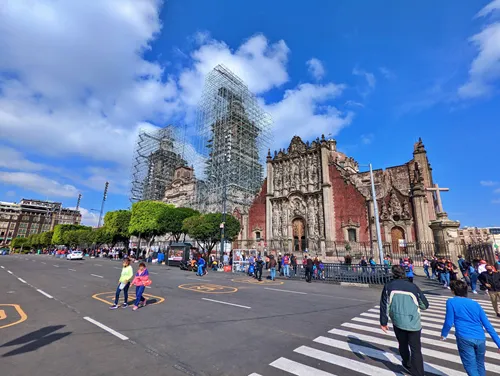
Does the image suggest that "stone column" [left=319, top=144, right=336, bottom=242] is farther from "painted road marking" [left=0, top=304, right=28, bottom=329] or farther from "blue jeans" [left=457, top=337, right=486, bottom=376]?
"blue jeans" [left=457, top=337, right=486, bottom=376]

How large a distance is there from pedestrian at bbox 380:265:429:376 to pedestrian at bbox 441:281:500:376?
448 mm

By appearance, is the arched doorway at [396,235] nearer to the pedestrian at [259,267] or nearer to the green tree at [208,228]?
the pedestrian at [259,267]

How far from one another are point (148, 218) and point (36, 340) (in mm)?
36286

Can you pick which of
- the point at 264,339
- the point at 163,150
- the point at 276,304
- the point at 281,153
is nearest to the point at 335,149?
the point at 281,153

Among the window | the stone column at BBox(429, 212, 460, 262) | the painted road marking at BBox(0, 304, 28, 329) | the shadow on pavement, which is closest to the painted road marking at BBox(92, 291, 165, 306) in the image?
the painted road marking at BBox(0, 304, 28, 329)

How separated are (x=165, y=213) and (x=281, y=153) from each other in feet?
68.3

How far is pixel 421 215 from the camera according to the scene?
94.8ft

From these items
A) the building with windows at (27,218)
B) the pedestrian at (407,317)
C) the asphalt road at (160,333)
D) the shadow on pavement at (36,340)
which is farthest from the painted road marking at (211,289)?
the building with windows at (27,218)

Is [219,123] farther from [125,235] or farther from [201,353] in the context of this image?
[201,353]

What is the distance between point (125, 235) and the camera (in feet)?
153

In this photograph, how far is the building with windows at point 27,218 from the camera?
10994 cm

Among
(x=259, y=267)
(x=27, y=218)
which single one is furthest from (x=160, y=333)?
(x=27, y=218)

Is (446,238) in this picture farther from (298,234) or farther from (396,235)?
(298,234)

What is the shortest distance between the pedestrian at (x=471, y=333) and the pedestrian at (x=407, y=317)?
448 millimetres
